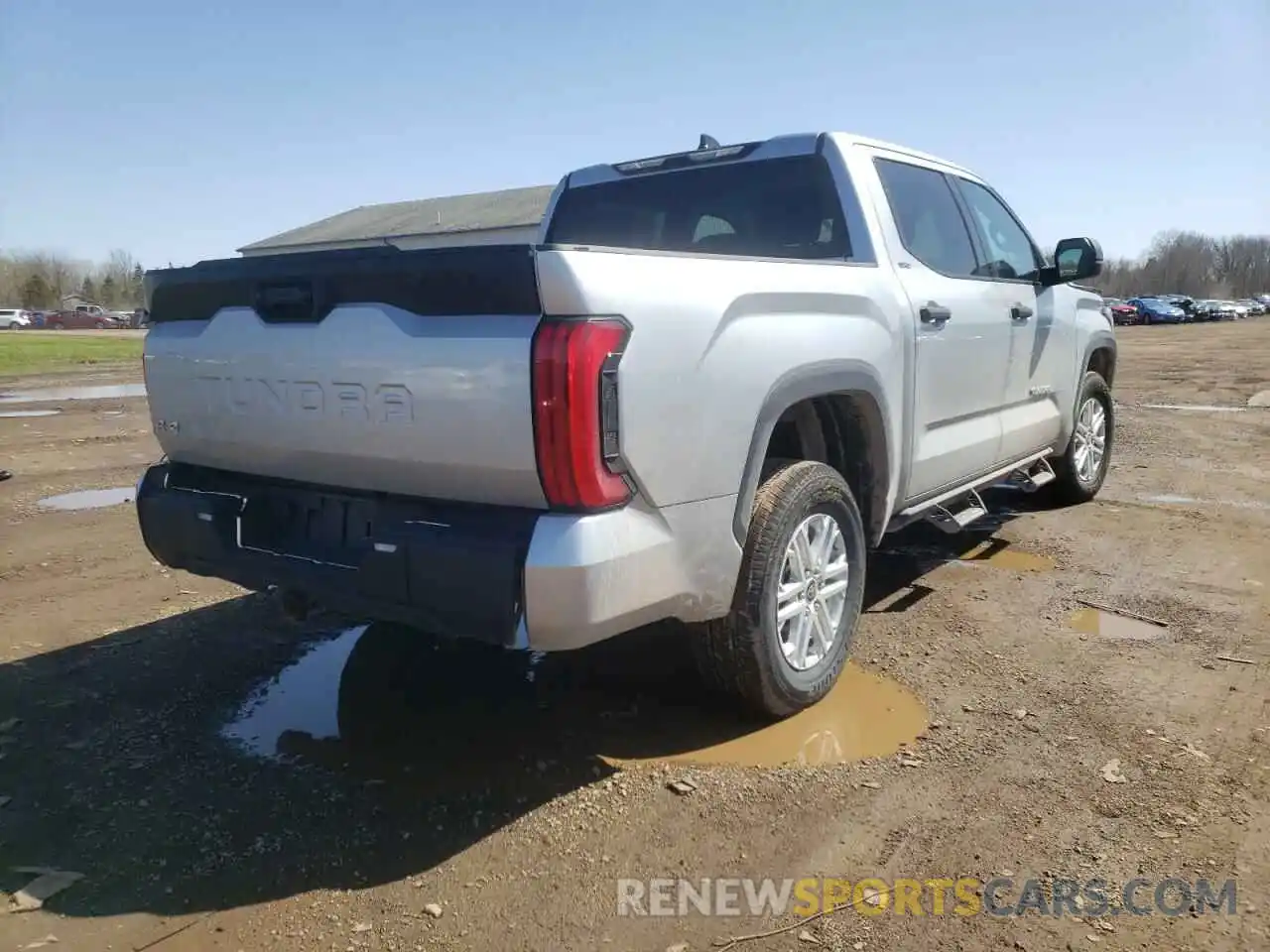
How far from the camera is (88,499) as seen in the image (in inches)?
279

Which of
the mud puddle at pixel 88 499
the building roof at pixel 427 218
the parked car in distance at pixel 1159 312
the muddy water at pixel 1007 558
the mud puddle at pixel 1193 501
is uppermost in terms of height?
the building roof at pixel 427 218

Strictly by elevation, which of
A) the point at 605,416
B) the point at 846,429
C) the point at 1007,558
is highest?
the point at 605,416

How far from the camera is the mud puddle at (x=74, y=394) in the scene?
605 inches

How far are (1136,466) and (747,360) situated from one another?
6.75 m

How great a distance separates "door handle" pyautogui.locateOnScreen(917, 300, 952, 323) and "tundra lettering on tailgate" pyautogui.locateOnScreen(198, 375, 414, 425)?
2.31 m

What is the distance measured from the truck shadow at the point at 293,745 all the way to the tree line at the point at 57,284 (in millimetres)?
105433

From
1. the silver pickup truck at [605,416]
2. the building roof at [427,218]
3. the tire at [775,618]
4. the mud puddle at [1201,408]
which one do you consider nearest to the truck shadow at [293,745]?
the tire at [775,618]

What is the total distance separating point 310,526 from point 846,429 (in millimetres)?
2040

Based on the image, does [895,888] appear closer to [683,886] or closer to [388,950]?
[683,886]

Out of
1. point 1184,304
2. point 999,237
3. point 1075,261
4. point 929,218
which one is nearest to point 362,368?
point 929,218

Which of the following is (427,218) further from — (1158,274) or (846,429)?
(1158,274)

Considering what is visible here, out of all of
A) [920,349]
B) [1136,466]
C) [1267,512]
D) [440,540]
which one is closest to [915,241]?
[920,349]

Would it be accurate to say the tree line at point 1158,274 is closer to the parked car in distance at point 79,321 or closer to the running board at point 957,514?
the parked car in distance at point 79,321

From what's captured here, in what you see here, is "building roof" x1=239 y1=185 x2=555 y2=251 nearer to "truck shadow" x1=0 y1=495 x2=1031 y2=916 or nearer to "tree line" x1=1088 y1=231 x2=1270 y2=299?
"truck shadow" x1=0 y1=495 x2=1031 y2=916
